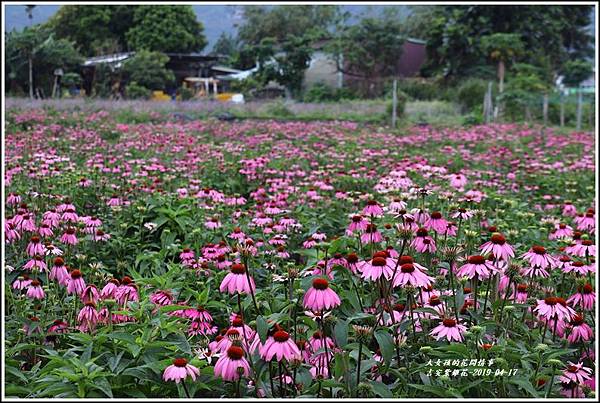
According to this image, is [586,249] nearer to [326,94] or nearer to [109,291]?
[109,291]

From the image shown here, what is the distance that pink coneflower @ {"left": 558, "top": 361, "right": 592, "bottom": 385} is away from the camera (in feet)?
5.60

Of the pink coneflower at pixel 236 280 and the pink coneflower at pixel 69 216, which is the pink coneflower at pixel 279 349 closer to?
the pink coneflower at pixel 236 280

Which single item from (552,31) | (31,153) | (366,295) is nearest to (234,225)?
(366,295)

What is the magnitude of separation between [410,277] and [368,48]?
25.4 m

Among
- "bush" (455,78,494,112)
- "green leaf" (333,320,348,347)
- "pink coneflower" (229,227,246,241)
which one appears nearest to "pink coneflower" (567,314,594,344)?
"green leaf" (333,320,348,347)

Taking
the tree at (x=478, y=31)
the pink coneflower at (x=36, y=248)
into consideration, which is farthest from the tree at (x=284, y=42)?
the pink coneflower at (x=36, y=248)

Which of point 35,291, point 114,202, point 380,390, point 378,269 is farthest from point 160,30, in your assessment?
point 380,390

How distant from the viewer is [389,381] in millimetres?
1866

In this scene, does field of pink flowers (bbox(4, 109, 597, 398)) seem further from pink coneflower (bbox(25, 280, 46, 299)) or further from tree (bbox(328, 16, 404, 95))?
tree (bbox(328, 16, 404, 95))

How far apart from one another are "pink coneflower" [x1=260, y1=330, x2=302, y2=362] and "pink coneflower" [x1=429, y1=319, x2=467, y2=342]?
1.59 feet

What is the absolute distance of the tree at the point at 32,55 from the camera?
54.2 ft

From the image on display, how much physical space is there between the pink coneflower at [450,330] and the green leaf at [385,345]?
0.22 m

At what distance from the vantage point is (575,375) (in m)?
1.72

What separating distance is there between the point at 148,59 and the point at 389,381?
2373 centimetres
